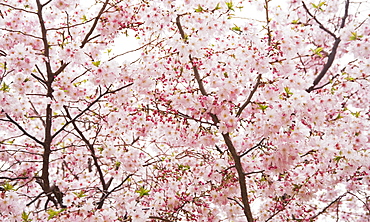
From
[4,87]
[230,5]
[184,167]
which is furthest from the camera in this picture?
[184,167]

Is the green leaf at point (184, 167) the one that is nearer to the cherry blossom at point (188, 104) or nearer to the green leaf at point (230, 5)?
the cherry blossom at point (188, 104)

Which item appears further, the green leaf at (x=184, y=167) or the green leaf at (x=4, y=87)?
the green leaf at (x=184, y=167)

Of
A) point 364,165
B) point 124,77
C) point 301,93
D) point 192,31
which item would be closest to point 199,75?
point 192,31

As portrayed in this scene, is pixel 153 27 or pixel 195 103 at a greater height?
pixel 153 27

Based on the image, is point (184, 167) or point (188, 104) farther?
point (184, 167)

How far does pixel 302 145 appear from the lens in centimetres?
396

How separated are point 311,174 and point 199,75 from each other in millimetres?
1910

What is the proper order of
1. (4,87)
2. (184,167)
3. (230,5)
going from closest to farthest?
1. (4,87)
2. (230,5)
3. (184,167)

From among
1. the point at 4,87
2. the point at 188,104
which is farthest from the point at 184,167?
the point at 4,87

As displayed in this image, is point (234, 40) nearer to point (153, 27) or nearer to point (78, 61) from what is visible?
point (153, 27)

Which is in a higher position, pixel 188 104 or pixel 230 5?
pixel 230 5

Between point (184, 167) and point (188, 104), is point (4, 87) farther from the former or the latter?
point (184, 167)

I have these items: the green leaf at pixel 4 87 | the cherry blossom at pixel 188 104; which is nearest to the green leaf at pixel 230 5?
the cherry blossom at pixel 188 104

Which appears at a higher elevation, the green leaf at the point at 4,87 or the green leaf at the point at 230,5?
the green leaf at the point at 230,5
